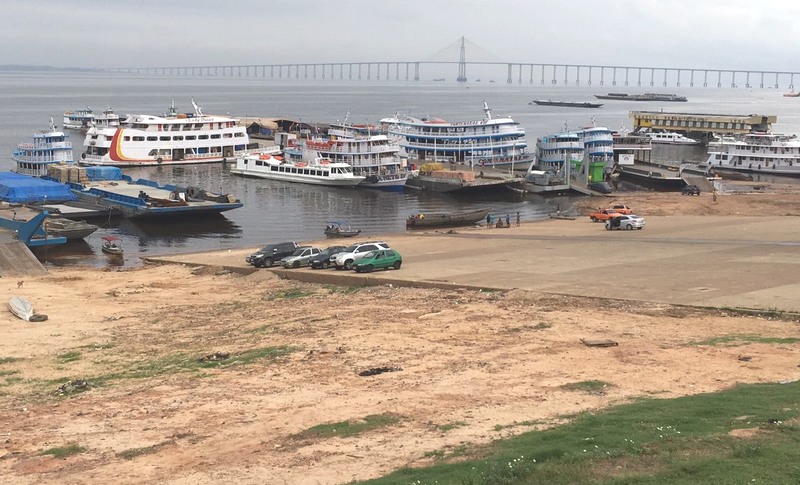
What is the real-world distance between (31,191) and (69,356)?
4313cm

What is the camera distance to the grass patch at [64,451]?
16.6 metres

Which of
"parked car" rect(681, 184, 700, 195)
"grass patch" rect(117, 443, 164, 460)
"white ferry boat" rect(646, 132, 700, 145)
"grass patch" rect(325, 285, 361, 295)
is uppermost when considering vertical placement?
"white ferry boat" rect(646, 132, 700, 145)

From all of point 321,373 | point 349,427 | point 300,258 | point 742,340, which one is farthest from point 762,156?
point 349,427

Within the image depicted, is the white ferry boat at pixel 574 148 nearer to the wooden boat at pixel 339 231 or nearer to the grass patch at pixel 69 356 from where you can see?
the wooden boat at pixel 339 231

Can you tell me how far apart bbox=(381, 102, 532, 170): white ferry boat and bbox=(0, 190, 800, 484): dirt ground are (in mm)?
60932

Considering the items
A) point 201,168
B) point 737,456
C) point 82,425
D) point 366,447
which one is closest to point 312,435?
point 366,447

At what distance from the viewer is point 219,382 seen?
70.1 feet

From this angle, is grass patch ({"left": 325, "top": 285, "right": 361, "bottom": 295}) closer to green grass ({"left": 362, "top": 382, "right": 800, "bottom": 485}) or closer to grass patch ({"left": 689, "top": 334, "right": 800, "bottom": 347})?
grass patch ({"left": 689, "top": 334, "right": 800, "bottom": 347})

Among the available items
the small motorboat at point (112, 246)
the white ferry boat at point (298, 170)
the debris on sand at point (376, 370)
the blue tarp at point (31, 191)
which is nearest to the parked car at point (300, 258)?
the small motorboat at point (112, 246)

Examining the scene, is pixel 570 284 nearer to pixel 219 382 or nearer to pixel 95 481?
pixel 219 382

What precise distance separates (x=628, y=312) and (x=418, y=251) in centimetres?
1805

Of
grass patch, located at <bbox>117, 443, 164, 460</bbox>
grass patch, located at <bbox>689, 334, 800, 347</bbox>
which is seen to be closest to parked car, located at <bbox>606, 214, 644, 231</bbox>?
grass patch, located at <bbox>689, 334, 800, 347</bbox>

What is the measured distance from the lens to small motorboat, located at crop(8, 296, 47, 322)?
98.8 ft

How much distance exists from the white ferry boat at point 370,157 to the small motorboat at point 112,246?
32305mm
